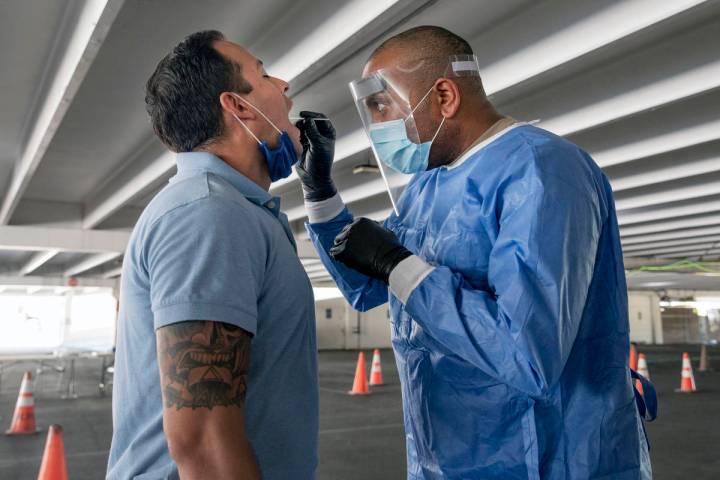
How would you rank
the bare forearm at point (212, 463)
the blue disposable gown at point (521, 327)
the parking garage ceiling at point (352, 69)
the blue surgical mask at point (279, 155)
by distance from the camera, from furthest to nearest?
the parking garage ceiling at point (352, 69), the blue surgical mask at point (279, 155), the blue disposable gown at point (521, 327), the bare forearm at point (212, 463)

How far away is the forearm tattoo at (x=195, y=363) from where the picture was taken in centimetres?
113

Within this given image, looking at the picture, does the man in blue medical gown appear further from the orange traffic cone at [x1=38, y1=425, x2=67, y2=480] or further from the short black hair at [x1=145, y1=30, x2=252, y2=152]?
the orange traffic cone at [x1=38, y1=425, x2=67, y2=480]

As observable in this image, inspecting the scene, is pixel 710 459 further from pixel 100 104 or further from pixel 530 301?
pixel 100 104

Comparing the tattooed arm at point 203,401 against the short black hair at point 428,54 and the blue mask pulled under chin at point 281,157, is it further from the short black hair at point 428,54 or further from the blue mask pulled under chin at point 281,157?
the short black hair at point 428,54

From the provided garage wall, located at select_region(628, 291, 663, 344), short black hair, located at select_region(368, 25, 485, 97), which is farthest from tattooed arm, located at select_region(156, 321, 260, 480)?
garage wall, located at select_region(628, 291, 663, 344)

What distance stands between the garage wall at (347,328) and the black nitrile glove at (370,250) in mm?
24356

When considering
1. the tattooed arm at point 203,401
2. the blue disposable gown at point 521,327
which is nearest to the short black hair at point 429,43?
the blue disposable gown at point 521,327

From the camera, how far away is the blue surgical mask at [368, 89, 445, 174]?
6.62 feet

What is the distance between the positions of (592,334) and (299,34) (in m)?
3.10

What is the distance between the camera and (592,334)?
1672 mm

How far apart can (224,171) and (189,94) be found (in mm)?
254

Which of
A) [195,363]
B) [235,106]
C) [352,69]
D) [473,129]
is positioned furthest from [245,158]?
[352,69]

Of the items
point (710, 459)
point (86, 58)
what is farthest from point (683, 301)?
point (86, 58)

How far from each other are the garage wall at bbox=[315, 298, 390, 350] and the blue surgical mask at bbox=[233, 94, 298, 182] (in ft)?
79.8
